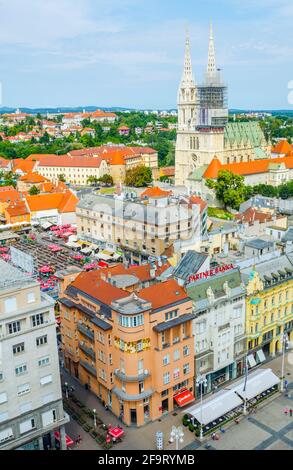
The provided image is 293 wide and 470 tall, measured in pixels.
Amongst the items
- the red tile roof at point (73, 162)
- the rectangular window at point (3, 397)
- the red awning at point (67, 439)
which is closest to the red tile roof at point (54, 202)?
the red tile roof at point (73, 162)

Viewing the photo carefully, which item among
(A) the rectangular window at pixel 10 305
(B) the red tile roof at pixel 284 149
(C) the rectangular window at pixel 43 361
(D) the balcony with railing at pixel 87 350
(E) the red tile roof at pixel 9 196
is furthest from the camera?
(B) the red tile roof at pixel 284 149

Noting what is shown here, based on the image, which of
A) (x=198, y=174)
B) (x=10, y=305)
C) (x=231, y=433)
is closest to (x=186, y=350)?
(x=231, y=433)

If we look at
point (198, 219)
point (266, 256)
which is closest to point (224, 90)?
point (198, 219)

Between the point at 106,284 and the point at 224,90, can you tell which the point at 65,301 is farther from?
the point at 224,90

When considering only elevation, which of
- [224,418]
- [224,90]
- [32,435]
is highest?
[224,90]

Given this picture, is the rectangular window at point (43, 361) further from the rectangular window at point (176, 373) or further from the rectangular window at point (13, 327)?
the rectangular window at point (176, 373)

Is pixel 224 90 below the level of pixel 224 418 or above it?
above

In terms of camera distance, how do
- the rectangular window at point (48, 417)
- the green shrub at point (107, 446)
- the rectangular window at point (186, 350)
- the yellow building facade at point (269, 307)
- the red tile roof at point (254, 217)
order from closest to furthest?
the rectangular window at point (48, 417) < the green shrub at point (107, 446) < the rectangular window at point (186, 350) < the yellow building facade at point (269, 307) < the red tile roof at point (254, 217)
